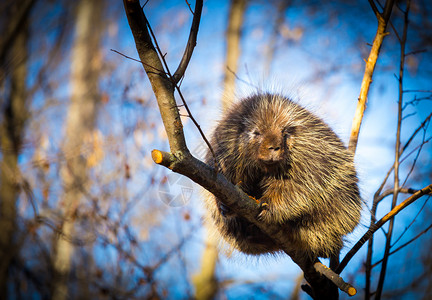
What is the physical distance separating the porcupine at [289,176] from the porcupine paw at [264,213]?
0.09 feet

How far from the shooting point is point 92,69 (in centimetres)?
1145

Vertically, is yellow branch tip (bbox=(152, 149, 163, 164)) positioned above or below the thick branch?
below

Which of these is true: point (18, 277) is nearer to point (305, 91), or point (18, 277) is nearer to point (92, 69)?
point (305, 91)

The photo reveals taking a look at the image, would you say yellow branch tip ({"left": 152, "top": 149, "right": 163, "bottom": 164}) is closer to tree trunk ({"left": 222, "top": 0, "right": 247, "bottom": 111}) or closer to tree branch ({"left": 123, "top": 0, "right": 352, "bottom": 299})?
tree branch ({"left": 123, "top": 0, "right": 352, "bottom": 299})

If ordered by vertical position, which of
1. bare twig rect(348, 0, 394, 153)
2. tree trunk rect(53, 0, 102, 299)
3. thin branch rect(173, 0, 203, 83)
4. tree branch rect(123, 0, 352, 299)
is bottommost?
tree branch rect(123, 0, 352, 299)

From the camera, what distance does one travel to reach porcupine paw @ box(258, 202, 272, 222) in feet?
7.41

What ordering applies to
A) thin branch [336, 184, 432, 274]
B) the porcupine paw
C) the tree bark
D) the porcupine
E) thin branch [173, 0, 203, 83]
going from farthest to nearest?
the tree bark, the porcupine, the porcupine paw, thin branch [336, 184, 432, 274], thin branch [173, 0, 203, 83]

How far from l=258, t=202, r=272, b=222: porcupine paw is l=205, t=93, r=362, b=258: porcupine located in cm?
3

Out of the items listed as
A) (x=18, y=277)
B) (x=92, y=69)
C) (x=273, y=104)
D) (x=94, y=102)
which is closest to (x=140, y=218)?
(x=18, y=277)

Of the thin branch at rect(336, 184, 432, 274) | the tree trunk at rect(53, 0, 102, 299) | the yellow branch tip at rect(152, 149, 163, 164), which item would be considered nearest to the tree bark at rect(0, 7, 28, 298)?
the tree trunk at rect(53, 0, 102, 299)

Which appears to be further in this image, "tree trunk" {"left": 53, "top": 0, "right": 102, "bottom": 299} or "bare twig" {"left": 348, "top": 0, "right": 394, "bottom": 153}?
"tree trunk" {"left": 53, "top": 0, "right": 102, "bottom": 299}

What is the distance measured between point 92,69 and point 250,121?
1002 centimetres

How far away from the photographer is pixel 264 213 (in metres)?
2.29

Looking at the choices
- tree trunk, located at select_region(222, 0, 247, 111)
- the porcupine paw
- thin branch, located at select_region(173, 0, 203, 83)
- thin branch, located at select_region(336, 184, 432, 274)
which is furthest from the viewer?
tree trunk, located at select_region(222, 0, 247, 111)
